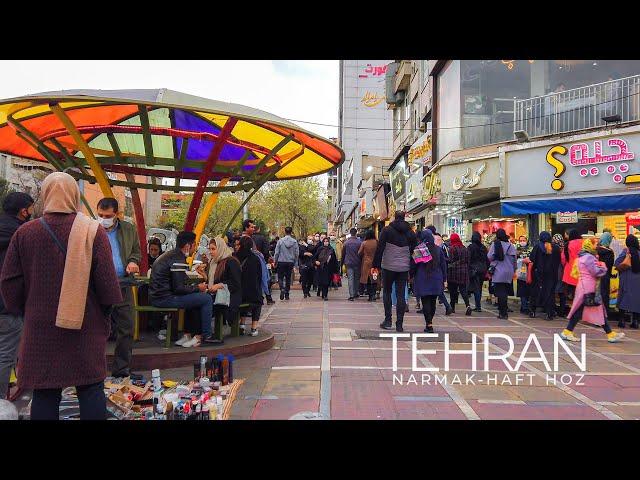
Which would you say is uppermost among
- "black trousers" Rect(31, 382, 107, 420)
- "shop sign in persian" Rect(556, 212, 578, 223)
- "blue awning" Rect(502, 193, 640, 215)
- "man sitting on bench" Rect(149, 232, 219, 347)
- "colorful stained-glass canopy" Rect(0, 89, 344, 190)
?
"colorful stained-glass canopy" Rect(0, 89, 344, 190)

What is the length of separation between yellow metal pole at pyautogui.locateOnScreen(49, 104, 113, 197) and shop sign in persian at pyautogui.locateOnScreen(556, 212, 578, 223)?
10.7 m

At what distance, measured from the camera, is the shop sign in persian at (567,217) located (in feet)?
43.6

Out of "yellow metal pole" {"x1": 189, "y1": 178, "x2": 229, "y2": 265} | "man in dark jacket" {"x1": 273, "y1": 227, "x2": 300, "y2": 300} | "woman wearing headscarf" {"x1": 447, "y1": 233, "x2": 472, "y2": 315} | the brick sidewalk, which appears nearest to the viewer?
the brick sidewalk

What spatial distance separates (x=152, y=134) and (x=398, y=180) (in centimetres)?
2033

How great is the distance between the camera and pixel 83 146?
661cm

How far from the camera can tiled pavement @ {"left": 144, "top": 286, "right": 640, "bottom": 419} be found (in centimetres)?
476

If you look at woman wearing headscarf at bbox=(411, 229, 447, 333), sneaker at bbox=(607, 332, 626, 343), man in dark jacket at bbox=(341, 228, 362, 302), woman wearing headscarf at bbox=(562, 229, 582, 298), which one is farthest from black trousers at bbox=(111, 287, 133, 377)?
man in dark jacket at bbox=(341, 228, 362, 302)

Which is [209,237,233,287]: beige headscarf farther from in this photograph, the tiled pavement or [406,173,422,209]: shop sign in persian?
[406,173,422,209]: shop sign in persian

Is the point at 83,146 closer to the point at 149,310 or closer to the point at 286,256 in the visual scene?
the point at 149,310

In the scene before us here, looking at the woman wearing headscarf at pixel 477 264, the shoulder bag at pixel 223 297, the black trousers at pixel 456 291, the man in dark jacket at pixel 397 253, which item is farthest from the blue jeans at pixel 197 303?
the woman wearing headscarf at pixel 477 264

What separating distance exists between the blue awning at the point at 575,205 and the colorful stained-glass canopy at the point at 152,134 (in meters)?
6.29

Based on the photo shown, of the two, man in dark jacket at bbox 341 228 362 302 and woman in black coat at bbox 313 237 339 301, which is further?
woman in black coat at bbox 313 237 339 301

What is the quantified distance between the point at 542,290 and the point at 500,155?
4.51 m

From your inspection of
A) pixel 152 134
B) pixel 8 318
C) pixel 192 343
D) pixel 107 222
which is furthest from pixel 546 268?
pixel 8 318
